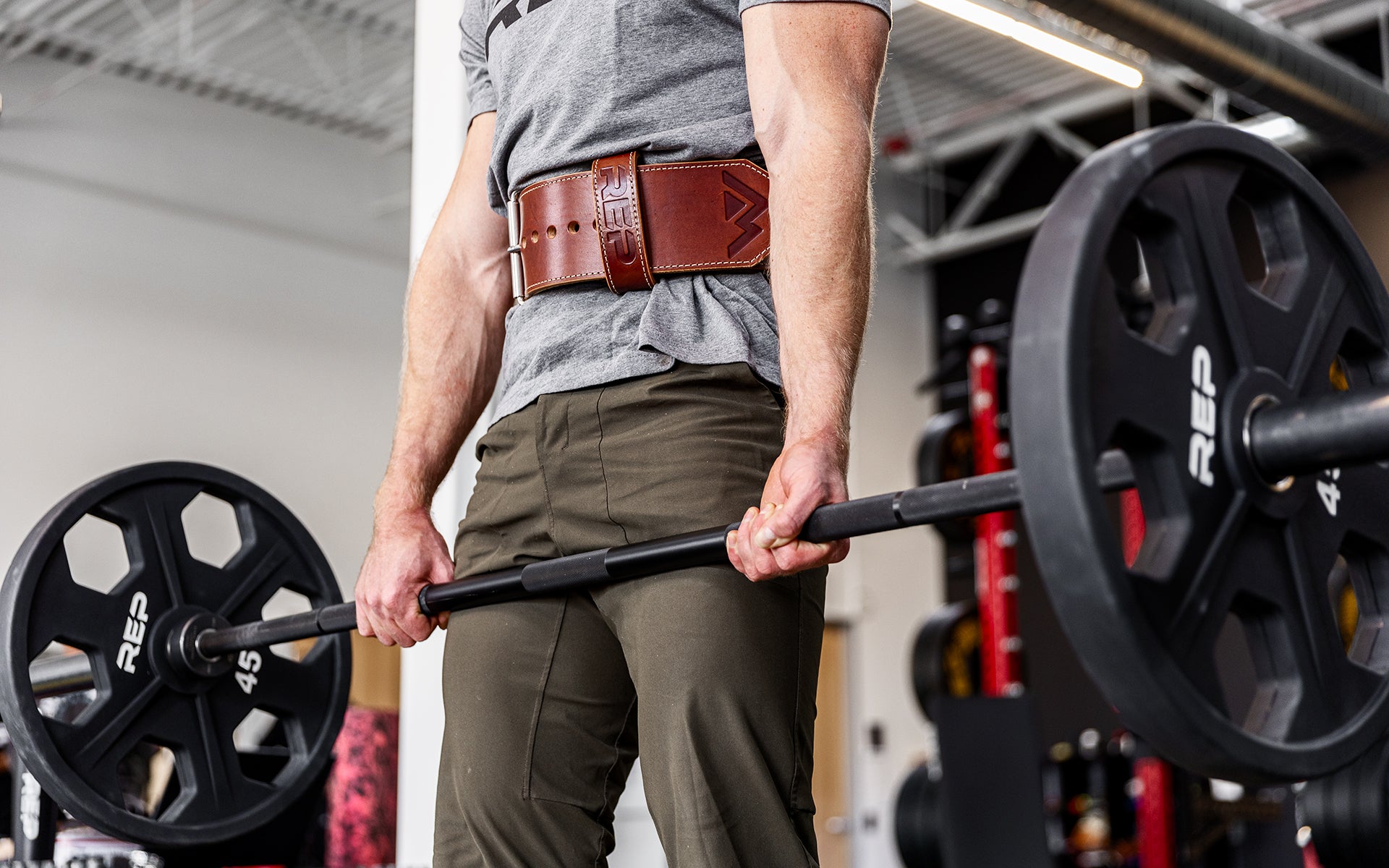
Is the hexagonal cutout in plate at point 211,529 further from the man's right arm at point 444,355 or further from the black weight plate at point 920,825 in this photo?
the man's right arm at point 444,355

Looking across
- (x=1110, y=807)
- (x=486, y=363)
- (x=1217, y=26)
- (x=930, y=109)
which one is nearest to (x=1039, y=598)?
(x=1110, y=807)

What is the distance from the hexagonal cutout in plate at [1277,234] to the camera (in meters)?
1.14

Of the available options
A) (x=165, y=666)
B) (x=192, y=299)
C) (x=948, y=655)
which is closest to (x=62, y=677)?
(x=165, y=666)

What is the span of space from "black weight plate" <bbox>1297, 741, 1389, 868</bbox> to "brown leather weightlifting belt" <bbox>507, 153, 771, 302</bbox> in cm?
155

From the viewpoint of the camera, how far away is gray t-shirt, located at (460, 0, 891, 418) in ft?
4.48

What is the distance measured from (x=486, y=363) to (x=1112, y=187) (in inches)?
36.1

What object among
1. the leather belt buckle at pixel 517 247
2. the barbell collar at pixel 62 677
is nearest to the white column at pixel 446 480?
the barbell collar at pixel 62 677

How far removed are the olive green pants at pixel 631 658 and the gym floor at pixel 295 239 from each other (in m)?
4.08

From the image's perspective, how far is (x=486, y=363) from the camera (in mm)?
1724

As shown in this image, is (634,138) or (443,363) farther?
(443,363)

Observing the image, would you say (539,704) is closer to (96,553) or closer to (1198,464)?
(1198,464)

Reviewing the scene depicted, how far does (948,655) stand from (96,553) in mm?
4014

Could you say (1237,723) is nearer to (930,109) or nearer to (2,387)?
(2,387)

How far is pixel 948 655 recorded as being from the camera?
5.21 meters
